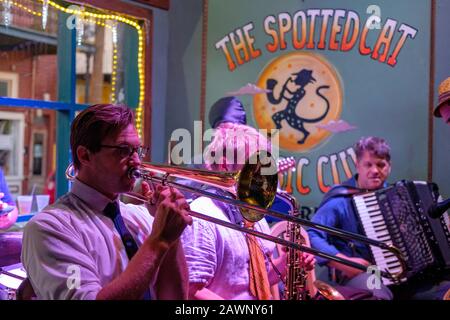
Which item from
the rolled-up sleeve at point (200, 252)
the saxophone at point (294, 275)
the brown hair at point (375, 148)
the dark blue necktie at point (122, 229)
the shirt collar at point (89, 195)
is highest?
the brown hair at point (375, 148)

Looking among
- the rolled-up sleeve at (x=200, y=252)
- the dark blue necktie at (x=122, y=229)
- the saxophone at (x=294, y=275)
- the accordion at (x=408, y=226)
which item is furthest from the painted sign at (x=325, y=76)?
the dark blue necktie at (x=122, y=229)

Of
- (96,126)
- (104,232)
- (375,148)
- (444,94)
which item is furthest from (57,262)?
(375,148)

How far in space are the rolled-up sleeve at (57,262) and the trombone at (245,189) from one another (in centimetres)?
29

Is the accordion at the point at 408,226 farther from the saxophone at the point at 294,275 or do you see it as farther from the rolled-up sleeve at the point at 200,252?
the rolled-up sleeve at the point at 200,252

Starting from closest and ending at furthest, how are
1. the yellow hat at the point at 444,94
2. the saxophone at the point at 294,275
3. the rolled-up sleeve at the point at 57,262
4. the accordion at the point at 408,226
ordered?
the rolled-up sleeve at the point at 57,262 < the saxophone at the point at 294,275 < the yellow hat at the point at 444,94 < the accordion at the point at 408,226

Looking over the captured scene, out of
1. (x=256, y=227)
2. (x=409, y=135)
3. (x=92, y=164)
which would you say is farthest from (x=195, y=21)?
(x=92, y=164)

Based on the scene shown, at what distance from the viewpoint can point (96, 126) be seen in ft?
5.81

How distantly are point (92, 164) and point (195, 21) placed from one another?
3171 millimetres

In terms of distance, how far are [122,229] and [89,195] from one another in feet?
0.50

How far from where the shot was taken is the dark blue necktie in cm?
180

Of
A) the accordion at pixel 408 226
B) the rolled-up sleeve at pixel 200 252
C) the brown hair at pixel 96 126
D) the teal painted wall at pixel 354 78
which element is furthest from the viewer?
the teal painted wall at pixel 354 78

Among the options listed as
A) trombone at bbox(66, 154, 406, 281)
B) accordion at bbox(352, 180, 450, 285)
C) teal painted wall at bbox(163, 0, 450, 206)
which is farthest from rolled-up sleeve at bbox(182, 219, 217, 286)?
teal painted wall at bbox(163, 0, 450, 206)

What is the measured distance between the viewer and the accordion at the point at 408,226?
132 inches

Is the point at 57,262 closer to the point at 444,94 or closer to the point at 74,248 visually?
the point at 74,248
